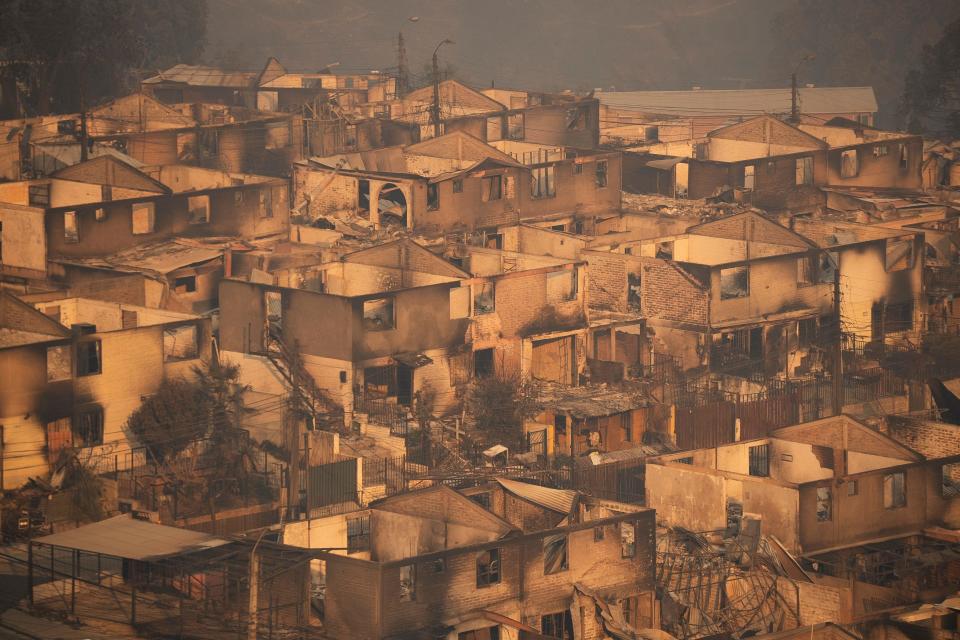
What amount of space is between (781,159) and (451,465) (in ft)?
81.0

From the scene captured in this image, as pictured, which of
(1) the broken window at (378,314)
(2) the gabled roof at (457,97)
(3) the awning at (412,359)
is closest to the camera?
(1) the broken window at (378,314)

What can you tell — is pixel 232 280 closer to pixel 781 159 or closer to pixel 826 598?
pixel 826 598

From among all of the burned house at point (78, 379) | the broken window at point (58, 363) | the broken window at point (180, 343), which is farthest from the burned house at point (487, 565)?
the broken window at point (180, 343)

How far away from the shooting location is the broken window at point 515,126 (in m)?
64.8

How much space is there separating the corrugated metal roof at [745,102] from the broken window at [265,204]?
29709mm

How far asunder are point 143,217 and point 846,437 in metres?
20.8

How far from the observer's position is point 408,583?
1150 inches

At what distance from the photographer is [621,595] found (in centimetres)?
3147

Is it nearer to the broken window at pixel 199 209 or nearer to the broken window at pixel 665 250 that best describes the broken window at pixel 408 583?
the broken window at pixel 665 250

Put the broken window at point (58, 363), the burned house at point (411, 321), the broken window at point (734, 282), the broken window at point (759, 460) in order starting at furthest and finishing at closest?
the broken window at point (734, 282)
the burned house at point (411, 321)
the broken window at point (58, 363)
the broken window at point (759, 460)

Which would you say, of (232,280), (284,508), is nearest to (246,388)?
(232,280)

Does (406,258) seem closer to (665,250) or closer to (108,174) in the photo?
(665,250)

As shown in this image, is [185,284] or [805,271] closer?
[805,271]

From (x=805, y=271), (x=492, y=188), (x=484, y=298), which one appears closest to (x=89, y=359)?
(x=484, y=298)
